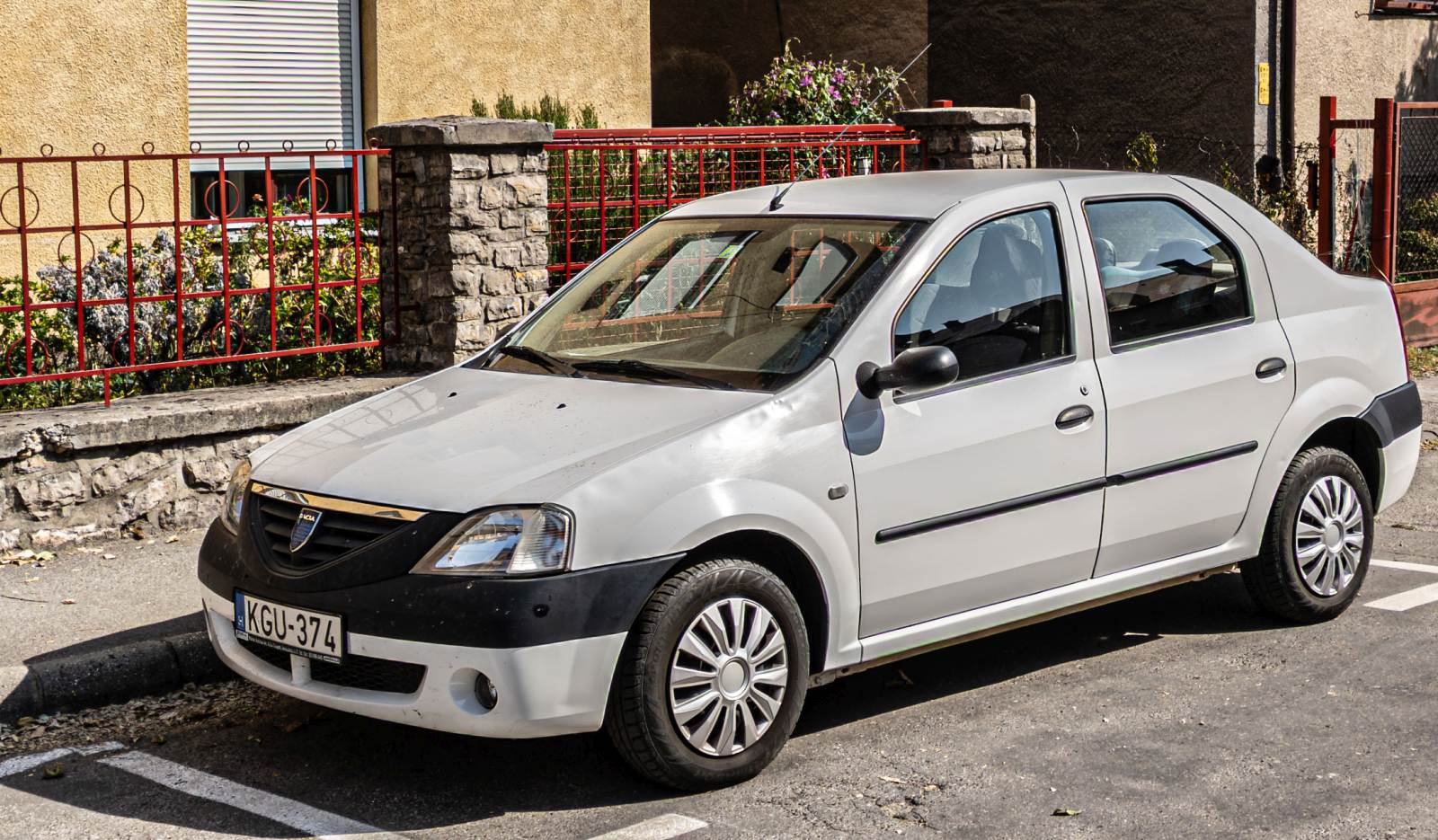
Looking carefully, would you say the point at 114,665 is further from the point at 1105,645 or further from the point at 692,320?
the point at 1105,645

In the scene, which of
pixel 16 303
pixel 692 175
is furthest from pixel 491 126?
pixel 16 303

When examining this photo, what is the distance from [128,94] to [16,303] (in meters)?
4.03

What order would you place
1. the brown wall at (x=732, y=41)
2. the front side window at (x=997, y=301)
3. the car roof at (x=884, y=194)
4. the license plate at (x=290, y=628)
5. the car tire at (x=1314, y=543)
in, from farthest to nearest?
the brown wall at (x=732, y=41) < the car tire at (x=1314, y=543) < the car roof at (x=884, y=194) < the front side window at (x=997, y=301) < the license plate at (x=290, y=628)

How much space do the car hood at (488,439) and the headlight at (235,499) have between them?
0.27 ft

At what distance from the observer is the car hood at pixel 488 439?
4.72 m

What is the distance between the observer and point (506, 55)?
45.2 ft

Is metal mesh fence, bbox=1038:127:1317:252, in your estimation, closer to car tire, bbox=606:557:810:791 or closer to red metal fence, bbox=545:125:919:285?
red metal fence, bbox=545:125:919:285

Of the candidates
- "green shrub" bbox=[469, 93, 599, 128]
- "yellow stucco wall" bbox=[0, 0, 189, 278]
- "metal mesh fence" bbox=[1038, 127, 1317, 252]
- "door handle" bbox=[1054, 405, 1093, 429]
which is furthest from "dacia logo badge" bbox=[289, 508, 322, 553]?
"metal mesh fence" bbox=[1038, 127, 1317, 252]

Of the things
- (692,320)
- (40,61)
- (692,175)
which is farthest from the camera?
(40,61)

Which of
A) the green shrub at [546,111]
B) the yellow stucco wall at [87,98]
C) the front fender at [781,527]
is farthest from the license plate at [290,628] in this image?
the green shrub at [546,111]

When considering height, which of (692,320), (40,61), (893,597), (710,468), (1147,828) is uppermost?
(40,61)

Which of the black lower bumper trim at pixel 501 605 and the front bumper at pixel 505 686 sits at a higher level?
the black lower bumper trim at pixel 501 605

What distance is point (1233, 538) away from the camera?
6145 millimetres

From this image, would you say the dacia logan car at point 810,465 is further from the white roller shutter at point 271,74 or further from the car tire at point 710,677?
the white roller shutter at point 271,74
